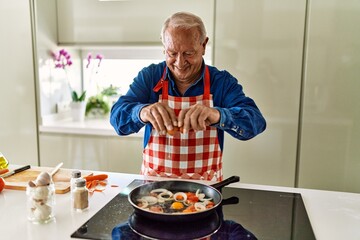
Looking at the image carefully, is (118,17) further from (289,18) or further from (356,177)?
(356,177)

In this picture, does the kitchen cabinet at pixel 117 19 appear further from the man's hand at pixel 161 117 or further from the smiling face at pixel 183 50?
the man's hand at pixel 161 117

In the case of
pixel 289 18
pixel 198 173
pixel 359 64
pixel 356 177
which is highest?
pixel 289 18

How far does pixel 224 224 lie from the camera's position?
3.01 feet

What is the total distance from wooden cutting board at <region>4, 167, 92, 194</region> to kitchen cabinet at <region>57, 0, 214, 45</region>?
3.99 ft

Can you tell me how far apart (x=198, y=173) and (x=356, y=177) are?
957 millimetres

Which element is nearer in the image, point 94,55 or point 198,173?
point 198,173

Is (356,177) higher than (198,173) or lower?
lower

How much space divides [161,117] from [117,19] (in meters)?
1.41

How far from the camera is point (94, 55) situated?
9.15ft

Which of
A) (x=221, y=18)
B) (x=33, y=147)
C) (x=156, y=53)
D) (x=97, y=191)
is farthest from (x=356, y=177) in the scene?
(x=33, y=147)

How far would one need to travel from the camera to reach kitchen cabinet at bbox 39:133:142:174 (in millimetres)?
2236

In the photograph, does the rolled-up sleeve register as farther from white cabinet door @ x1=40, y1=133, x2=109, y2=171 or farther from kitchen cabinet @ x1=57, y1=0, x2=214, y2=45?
white cabinet door @ x1=40, y1=133, x2=109, y2=171

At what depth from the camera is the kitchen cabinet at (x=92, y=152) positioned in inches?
88.0

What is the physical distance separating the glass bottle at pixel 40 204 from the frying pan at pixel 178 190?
21cm
